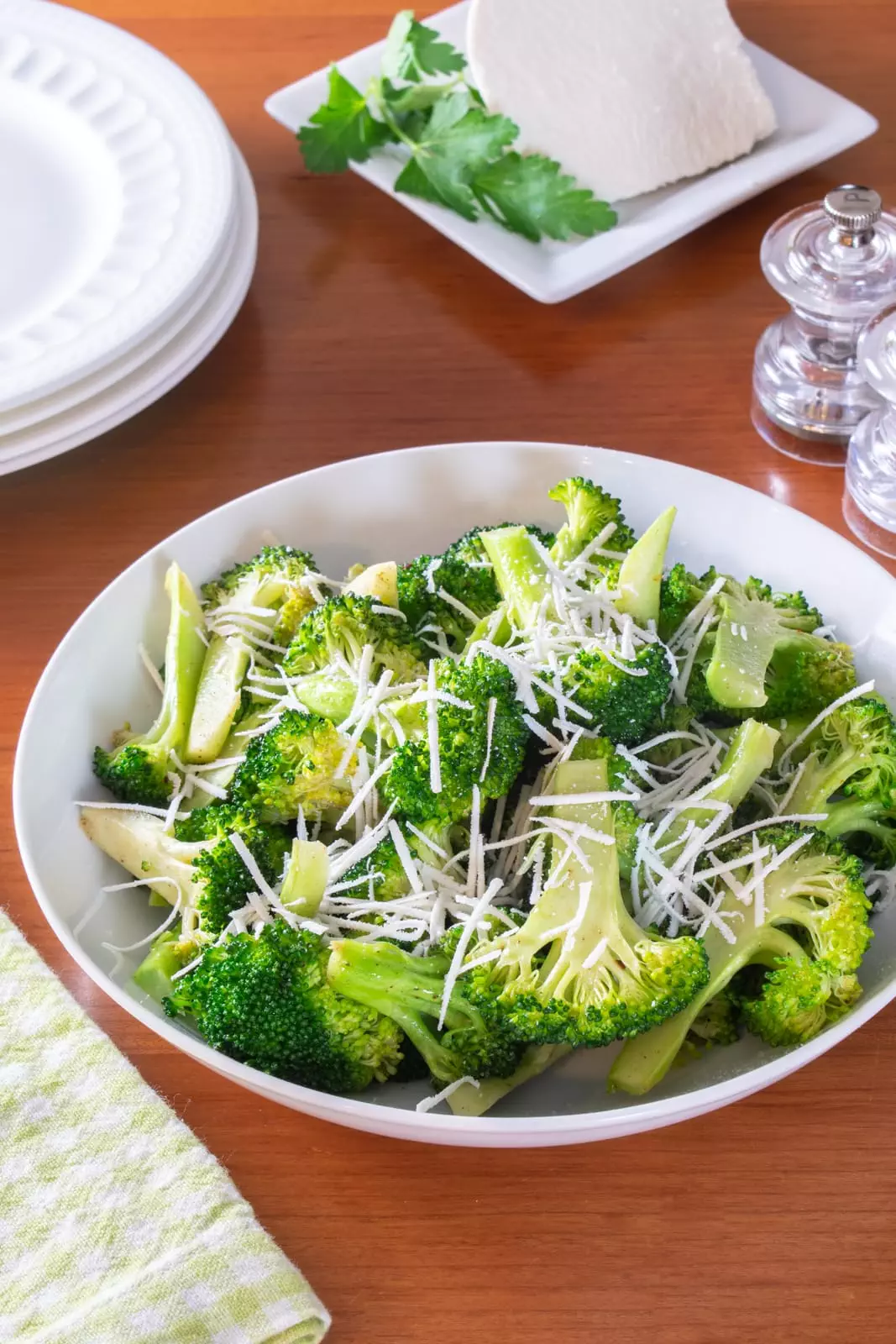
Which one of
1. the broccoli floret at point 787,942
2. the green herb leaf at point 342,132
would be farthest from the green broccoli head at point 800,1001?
the green herb leaf at point 342,132

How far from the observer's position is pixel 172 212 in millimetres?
1589

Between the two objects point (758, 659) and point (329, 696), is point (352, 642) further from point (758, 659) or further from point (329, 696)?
point (758, 659)

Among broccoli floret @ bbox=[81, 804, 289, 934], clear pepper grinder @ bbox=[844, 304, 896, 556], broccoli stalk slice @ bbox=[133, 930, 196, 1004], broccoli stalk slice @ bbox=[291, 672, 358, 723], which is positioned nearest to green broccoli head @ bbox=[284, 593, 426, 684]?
broccoli stalk slice @ bbox=[291, 672, 358, 723]

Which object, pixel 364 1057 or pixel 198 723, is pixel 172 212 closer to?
pixel 198 723

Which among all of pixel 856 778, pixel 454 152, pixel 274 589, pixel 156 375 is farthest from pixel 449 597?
pixel 454 152

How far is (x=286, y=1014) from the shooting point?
894 millimetres

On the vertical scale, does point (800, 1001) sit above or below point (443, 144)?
below

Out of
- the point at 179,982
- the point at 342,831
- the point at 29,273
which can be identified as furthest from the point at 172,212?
the point at 179,982

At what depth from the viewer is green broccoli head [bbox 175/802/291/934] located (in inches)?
38.1

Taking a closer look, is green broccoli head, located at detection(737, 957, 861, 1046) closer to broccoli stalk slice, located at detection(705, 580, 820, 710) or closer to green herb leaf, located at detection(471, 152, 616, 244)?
broccoli stalk slice, located at detection(705, 580, 820, 710)

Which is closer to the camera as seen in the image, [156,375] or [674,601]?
[674,601]

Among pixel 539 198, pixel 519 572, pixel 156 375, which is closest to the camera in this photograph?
pixel 519 572

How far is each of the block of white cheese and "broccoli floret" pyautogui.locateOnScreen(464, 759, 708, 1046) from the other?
1041 millimetres

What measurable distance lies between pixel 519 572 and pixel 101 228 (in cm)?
86
